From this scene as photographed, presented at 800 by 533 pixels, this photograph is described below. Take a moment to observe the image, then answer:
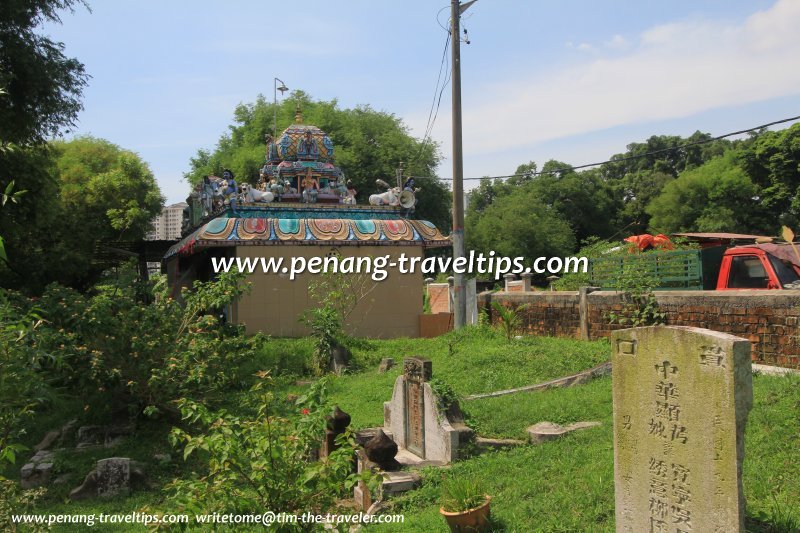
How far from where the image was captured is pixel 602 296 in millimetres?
13727

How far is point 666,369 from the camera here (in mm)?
4773

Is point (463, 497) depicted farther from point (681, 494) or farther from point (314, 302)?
point (314, 302)

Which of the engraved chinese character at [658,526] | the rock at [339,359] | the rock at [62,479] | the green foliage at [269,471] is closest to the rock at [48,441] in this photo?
the rock at [62,479]

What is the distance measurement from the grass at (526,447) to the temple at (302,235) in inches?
155

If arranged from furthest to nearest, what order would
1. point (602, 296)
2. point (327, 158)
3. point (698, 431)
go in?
1. point (327, 158)
2. point (602, 296)
3. point (698, 431)

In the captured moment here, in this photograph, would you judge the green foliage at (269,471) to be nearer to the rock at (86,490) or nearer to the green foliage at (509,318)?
the rock at (86,490)

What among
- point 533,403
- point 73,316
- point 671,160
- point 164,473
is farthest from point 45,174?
point 671,160

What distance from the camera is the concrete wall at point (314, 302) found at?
62.1 feet

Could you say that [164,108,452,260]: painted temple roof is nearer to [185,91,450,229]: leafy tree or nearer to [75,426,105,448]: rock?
[75,426,105,448]: rock

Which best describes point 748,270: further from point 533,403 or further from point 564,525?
point 564,525

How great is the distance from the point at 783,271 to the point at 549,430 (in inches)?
247

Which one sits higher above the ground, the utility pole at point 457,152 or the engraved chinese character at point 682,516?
the utility pole at point 457,152

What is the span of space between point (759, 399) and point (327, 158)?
17.1 m

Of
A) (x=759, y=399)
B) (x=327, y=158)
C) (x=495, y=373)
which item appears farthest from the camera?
(x=327, y=158)
